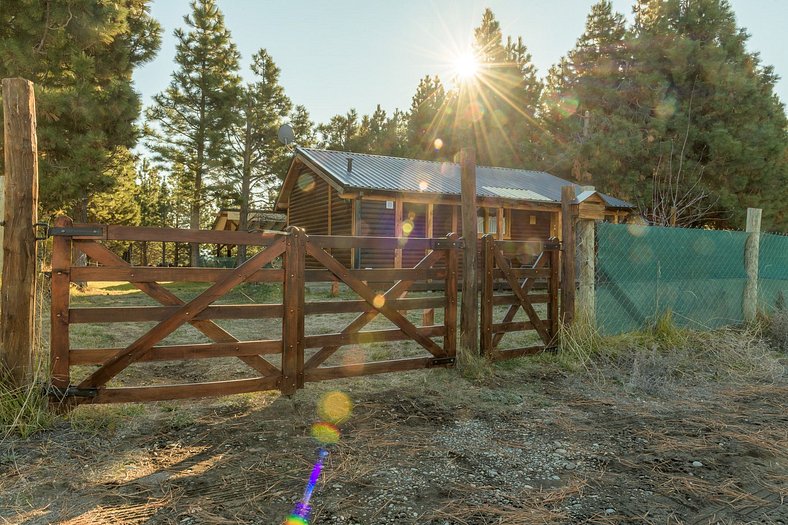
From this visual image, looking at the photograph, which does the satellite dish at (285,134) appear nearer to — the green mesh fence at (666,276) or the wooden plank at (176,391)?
the green mesh fence at (666,276)

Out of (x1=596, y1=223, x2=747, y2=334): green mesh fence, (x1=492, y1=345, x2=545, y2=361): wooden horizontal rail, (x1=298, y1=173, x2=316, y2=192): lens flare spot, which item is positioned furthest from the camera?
(x1=298, y1=173, x2=316, y2=192): lens flare spot

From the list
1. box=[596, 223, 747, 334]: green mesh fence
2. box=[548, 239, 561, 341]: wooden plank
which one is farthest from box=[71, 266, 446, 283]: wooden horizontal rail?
box=[596, 223, 747, 334]: green mesh fence

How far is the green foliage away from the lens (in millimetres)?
12492

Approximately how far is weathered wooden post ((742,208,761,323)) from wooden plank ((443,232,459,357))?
5207 millimetres

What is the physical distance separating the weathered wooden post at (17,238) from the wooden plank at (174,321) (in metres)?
0.50

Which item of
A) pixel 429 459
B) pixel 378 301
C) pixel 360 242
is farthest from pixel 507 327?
pixel 429 459

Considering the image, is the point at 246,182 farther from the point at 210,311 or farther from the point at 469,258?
the point at 210,311

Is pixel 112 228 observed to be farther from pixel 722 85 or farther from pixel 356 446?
pixel 722 85

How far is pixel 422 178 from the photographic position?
53.5ft

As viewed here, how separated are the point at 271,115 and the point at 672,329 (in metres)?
25.0

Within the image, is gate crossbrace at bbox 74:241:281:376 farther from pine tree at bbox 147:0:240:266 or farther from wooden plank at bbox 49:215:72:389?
pine tree at bbox 147:0:240:266

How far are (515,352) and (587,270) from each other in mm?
1427

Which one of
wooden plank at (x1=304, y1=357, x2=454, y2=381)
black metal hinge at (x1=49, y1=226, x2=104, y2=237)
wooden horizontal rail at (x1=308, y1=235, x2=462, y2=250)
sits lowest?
wooden plank at (x1=304, y1=357, x2=454, y2=381)

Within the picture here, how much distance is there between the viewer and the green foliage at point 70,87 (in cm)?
1249
